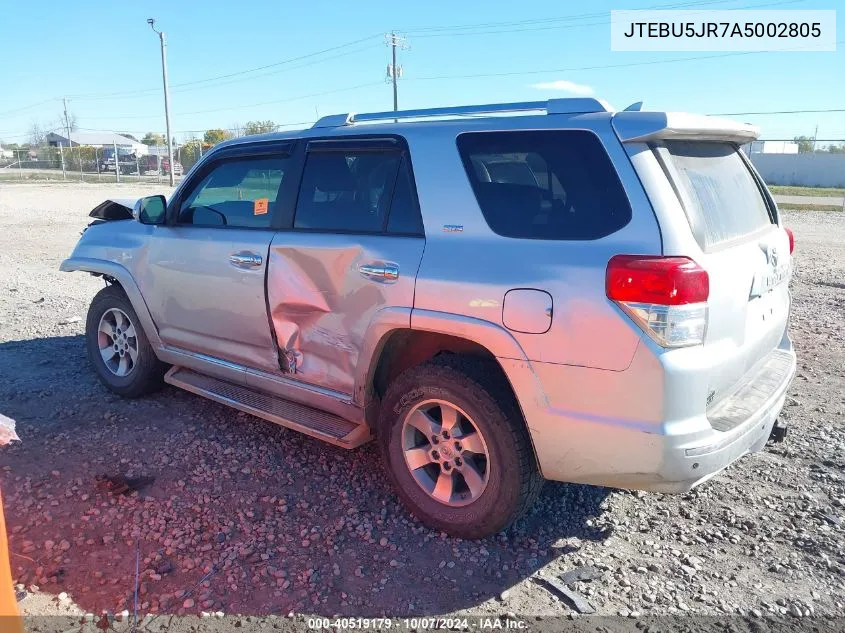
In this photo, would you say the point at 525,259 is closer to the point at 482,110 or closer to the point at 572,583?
the point at 482,110

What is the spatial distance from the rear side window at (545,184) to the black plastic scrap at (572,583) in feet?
4.93

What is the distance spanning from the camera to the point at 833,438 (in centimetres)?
438

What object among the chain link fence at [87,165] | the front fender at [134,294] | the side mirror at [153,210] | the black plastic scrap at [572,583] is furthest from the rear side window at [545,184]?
the chain link fence at [87,165]

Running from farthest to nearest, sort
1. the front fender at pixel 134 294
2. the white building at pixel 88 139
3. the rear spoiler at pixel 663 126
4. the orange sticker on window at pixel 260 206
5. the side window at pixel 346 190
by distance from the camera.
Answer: the white building at pixel 88 139 → the front fender at pixel 134 294 → the orange sticker on window at pixel 260 206 → the side window at pixel 346 190 → the rear spoiler at pixel 663 126

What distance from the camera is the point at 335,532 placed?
3.36 metres

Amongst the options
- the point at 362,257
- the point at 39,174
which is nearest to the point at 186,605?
the point at 362,257

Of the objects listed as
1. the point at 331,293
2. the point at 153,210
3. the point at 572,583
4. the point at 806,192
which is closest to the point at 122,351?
the point at 153,210

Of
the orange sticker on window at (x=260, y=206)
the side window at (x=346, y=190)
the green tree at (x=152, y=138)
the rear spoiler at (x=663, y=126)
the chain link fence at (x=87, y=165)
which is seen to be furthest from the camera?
the green tree at (x=152, y=138)

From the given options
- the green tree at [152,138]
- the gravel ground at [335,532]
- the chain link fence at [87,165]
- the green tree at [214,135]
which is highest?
the green tree at [152,138]

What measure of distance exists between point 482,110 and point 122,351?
3326 millimetres

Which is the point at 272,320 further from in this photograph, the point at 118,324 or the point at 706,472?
the point at 706,472

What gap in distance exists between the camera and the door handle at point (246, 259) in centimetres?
396

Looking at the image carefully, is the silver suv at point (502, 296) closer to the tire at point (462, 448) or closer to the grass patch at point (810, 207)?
the tire at point (462, 448)

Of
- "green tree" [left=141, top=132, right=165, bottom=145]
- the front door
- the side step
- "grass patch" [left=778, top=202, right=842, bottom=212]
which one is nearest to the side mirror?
the front door
